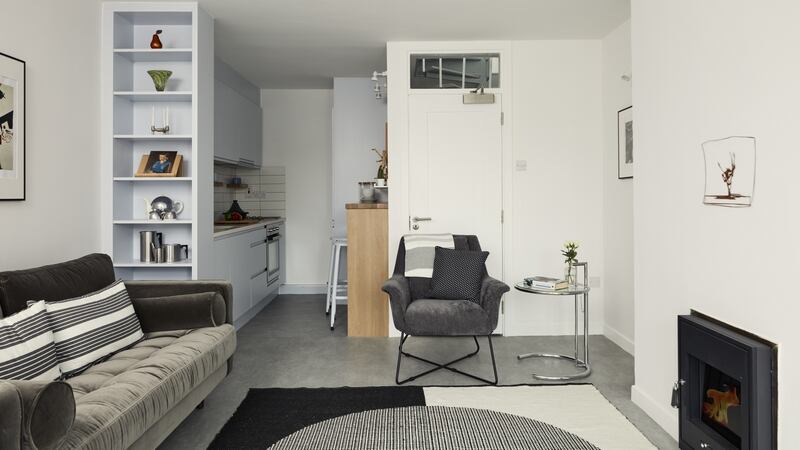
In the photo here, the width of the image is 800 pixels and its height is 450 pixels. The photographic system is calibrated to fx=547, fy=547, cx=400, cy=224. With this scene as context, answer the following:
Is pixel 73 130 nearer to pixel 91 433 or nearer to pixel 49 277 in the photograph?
pixel 49 277

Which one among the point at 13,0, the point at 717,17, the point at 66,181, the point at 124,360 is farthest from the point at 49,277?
the point at 717,17

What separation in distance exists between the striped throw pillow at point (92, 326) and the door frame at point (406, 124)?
97.1 inches

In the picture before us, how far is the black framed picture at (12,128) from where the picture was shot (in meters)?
2.78

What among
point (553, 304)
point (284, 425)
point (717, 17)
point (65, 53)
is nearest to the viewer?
point (717, 17)

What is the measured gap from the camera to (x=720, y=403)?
232cm

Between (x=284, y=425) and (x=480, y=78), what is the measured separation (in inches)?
135

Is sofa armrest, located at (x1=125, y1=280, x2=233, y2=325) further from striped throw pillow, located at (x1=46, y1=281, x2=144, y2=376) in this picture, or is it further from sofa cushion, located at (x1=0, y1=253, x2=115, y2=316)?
striped throw pillow, located at (x1=46, y1=281, x2=144, y2=376)

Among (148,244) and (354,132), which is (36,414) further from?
(354,132)

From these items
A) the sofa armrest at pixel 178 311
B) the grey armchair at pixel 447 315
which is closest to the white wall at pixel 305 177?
the grey armchair at pixel 447 315

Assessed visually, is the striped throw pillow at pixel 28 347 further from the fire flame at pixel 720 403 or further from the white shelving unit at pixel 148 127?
the fire flame at pixel 720 403

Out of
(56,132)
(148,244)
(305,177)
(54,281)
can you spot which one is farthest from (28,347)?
(305,177)

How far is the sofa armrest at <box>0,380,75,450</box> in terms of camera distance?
1434 mm

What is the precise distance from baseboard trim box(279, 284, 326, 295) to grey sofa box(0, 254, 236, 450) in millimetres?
3857

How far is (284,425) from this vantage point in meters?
2.86
